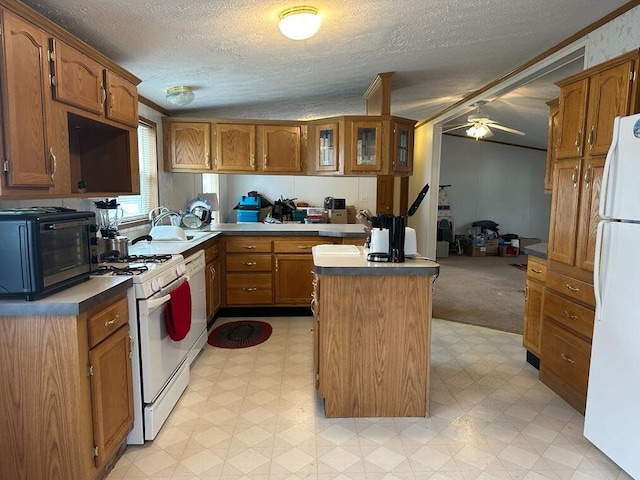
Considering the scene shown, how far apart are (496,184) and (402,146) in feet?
18.7

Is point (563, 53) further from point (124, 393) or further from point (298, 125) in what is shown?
point (124, 393)

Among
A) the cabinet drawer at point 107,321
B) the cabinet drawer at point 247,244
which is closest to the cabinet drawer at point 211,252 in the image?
the cabinet drawer at point 247,244

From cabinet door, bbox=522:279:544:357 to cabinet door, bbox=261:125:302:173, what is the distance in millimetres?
2552

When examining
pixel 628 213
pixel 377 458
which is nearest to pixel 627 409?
pixel 628 213

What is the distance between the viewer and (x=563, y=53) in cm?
303

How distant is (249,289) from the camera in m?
4.13

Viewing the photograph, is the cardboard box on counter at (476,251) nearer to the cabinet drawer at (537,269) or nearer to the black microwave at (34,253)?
the cabinet drawer at (537,269)

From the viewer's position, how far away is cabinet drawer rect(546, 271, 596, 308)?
7.56 ft

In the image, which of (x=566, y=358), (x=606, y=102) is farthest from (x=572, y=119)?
(x=566, y=358)

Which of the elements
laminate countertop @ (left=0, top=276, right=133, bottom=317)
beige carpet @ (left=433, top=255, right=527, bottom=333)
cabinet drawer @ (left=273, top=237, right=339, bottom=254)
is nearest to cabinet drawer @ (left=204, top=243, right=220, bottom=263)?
cabinet drawer @ (left=273, top=237, right=339, bottom=254)

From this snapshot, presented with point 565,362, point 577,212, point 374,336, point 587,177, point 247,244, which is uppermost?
point 587,177

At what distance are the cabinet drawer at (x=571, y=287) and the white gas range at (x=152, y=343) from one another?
2.39m

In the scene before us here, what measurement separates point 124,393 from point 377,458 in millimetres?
1287

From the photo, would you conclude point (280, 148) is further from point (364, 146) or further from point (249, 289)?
point (249, 289)
